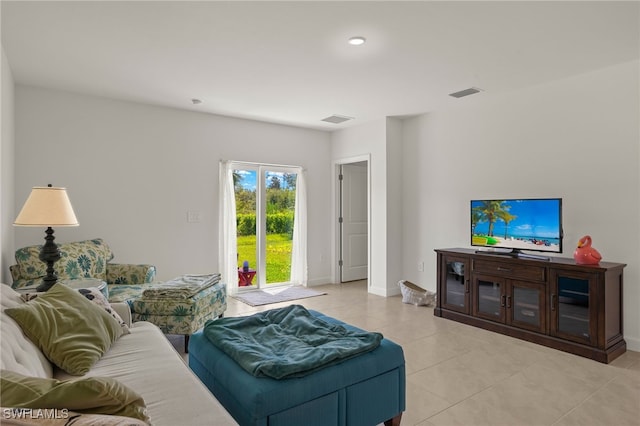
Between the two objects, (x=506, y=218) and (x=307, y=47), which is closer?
(x=307, y=47)

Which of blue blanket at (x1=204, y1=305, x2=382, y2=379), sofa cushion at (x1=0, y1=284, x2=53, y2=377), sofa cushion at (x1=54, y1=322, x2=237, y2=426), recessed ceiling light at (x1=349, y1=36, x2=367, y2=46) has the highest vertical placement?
recessed ceiling light at (x1=349, y1=36, x2=367, y2=46)

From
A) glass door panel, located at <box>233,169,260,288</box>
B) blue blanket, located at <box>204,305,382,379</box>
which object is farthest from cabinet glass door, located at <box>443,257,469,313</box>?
glass door panel, located at <box>233,169,260,288</box>

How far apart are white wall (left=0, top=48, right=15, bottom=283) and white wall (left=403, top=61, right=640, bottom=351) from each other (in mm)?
4579

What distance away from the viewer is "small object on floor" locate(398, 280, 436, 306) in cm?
483

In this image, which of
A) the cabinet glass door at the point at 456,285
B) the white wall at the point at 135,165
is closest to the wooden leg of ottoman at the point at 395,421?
the cabinet glass door at the point at 456,285

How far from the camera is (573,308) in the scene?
3.25 m

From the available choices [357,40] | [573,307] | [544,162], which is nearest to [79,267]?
[357,40]

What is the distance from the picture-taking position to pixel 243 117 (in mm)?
5398

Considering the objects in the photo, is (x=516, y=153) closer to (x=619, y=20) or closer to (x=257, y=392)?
(x=619, y=20)

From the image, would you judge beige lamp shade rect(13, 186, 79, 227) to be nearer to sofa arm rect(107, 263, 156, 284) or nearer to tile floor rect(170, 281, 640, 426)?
sofa arm rect(107, 263, 156, 284)

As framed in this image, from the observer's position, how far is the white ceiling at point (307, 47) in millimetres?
2488

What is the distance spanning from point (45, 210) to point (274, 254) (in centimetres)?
357

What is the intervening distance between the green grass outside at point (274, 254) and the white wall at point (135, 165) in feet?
1.79

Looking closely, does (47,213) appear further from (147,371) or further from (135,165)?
(135,165)
